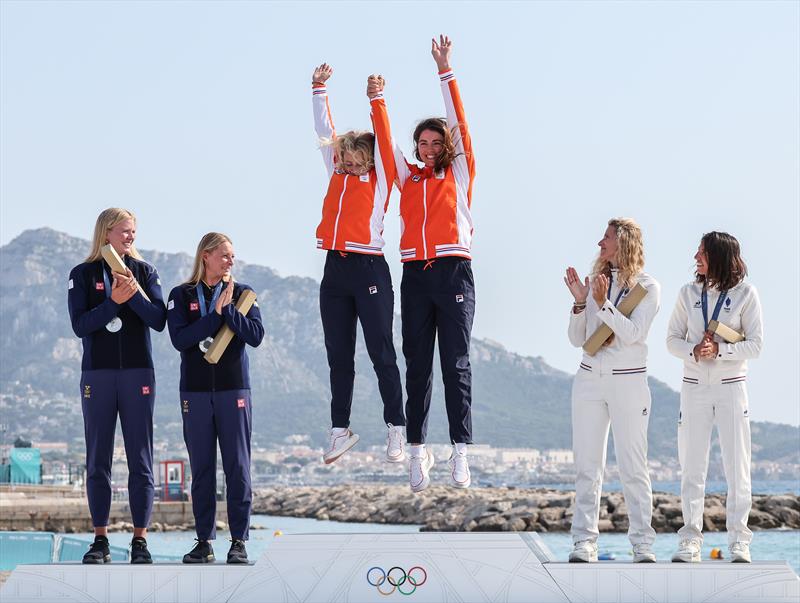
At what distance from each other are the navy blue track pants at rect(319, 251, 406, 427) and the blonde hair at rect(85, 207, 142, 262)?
1710 mm

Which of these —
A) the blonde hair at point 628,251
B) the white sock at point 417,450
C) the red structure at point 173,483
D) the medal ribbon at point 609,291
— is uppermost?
the blonde hair at point 628,251

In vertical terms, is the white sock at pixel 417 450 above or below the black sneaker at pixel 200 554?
above

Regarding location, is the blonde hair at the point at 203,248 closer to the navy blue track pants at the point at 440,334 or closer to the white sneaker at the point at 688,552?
the navy blue track pants at the point at 440,334

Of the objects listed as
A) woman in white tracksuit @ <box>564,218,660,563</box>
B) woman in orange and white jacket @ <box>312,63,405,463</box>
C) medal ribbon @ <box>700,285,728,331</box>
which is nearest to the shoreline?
woman in orange and white jacket @ <box>312,63,405,463</box>

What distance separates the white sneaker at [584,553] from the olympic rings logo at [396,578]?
114cm

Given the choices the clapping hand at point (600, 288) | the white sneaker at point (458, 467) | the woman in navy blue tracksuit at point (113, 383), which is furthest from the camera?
the white sneaker at point (458, 467)

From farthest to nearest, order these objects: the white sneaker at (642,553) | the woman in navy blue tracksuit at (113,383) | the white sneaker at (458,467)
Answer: the white sneaker at (458,467) < the woman in navy blue tracksuit at (113,383) < the white sneaker at (642,553)

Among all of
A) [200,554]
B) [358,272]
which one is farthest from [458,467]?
[200,554]

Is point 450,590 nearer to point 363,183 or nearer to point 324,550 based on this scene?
point 324,550

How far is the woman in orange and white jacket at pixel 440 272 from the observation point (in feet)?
32.7

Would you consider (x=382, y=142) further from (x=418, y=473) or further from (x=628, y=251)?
(x=418, y=473)

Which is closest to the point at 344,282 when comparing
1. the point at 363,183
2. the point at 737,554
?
the point at 363,183

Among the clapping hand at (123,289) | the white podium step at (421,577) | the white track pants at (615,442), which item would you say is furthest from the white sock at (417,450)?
the clapping hand at (123,289)

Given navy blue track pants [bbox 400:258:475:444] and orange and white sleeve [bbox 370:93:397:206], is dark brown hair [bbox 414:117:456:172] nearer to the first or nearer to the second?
orange and white sleeve [bbox 370:93:397:206]
